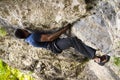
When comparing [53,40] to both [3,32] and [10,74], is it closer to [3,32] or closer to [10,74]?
[3,32]

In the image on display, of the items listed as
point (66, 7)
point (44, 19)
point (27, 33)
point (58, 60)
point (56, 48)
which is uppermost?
point (66, 7)

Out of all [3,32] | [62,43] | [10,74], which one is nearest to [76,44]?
[62,43]

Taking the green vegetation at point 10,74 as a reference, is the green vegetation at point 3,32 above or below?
above

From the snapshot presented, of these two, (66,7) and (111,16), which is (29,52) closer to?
(66,7)

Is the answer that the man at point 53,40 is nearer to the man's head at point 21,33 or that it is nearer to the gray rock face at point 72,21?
the man's head at point 21,33

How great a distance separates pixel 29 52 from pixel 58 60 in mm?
1032

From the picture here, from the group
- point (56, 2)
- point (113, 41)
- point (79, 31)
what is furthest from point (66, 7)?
point (113, 41)

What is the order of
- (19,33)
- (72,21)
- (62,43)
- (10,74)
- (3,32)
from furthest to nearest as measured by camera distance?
(10,74) < (3,32) < (62,43) < (19,33) < (72,21)

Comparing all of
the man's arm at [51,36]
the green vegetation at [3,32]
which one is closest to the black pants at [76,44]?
the man's arm at [51,36]

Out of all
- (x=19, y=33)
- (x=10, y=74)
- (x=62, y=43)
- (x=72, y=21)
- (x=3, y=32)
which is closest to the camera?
(x=72, y=21)

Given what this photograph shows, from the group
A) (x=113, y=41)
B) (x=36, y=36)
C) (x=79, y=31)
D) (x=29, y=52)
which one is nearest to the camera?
(x=113, y=41)

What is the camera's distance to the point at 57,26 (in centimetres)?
688

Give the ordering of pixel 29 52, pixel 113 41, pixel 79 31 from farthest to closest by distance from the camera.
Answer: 1. pixel 29 52
2. pixel 79 31
3. pixel 113 41

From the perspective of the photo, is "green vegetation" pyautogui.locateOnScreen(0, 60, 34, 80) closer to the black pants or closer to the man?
the man
